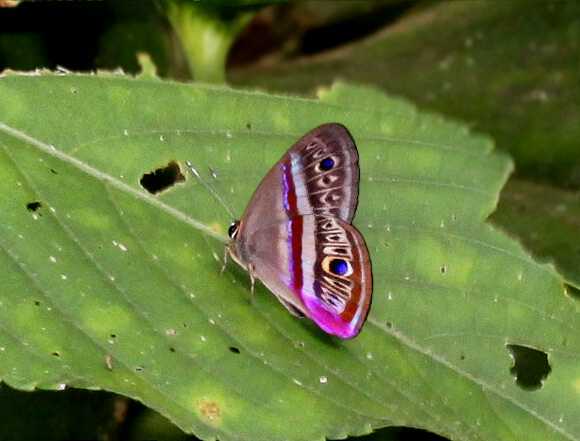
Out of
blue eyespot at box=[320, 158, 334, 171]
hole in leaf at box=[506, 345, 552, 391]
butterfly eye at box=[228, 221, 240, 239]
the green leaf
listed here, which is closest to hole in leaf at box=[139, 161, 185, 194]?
the green leaf

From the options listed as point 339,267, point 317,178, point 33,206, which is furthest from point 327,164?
point 33,206

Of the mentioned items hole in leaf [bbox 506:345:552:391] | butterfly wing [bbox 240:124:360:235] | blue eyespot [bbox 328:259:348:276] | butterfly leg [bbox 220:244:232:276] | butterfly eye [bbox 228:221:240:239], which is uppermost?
butterfly wing [bbox 240:124:360:235]

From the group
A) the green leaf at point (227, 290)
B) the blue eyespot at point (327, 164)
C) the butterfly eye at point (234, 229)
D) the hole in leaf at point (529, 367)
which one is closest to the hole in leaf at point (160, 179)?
the green leaf at point (227, 290)

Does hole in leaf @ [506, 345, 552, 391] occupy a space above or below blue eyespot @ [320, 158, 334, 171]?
below

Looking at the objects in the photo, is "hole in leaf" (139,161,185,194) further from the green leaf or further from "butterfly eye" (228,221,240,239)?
"butterfly eye" (228,221,240,239)

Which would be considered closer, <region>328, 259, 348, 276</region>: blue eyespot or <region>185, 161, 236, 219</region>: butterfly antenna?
<region>328, 259, 348, 276</region>: blue eyespot

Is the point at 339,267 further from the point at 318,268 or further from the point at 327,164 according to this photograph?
the point at 327,164

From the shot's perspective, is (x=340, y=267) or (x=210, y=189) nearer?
(x=340, y=267)

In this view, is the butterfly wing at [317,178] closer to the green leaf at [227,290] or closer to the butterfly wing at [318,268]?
the butterfly wing at [318,268]
